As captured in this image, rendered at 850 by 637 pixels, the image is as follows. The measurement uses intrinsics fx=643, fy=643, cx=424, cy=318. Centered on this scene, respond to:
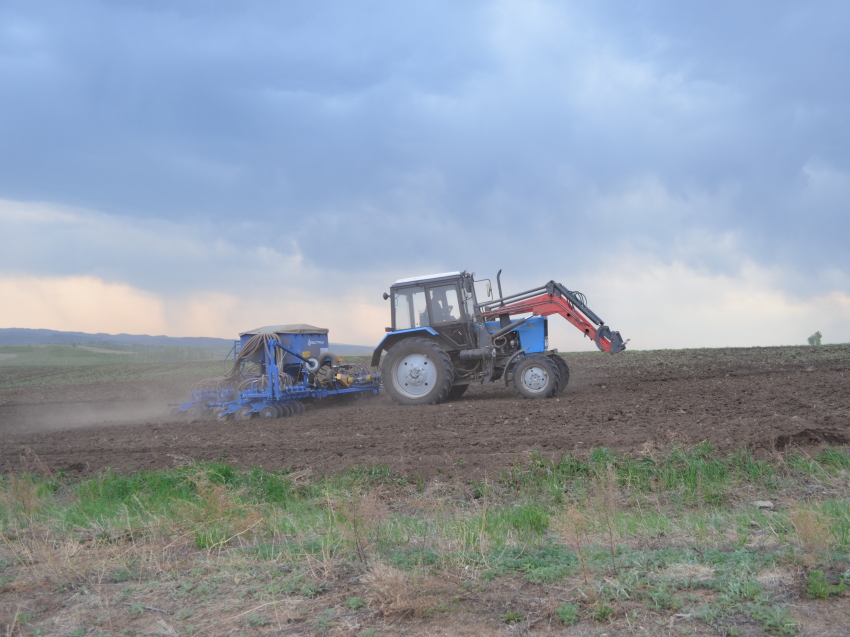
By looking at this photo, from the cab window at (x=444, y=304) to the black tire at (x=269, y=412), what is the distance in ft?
12.2

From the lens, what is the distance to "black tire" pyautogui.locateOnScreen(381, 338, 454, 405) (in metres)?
12.5

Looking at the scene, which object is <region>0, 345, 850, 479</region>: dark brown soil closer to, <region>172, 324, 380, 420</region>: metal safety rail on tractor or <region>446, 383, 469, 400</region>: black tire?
<region>446, 383, 469, 400</region>: black tire

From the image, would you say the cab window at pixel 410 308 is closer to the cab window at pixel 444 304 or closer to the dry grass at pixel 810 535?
the cab window at pixel 444 304

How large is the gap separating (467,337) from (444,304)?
2.68 ft

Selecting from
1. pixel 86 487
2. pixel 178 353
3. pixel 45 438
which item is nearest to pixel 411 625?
pixel 86 487

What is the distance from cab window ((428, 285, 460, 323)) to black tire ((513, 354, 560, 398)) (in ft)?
5.30

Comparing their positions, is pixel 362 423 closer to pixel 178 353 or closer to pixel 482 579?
pixel 482 579

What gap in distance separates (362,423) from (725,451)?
5.92 meters

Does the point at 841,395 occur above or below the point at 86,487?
above

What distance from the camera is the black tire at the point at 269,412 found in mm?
12859

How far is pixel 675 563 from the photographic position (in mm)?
3822

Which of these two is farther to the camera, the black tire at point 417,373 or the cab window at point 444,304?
the cab window at point 444,304

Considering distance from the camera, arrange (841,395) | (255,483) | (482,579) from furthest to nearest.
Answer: (841,395) < (255,483) < (482,579)

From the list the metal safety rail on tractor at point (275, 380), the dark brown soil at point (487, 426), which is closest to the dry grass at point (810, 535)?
the dark brown soil at point (487, 426)
